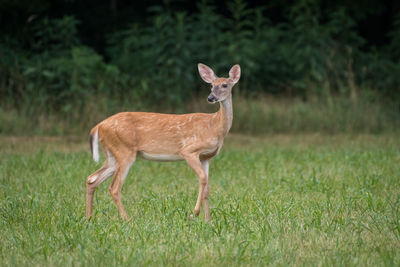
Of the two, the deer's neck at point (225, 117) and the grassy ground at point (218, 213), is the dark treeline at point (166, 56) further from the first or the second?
the deer's neck at point (225, 117)

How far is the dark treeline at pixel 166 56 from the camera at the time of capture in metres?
12.1

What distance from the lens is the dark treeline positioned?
12062mm

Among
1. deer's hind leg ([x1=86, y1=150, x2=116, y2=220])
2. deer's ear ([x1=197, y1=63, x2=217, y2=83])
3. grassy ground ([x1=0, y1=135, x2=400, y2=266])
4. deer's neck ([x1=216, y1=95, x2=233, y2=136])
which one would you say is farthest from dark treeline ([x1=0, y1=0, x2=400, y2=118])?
deer's neck ([x1=216, y1=95, x2=233, y2=136])

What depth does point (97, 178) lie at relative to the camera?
18.3 ft

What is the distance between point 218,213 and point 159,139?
2.98 ft

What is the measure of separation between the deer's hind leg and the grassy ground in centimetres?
18

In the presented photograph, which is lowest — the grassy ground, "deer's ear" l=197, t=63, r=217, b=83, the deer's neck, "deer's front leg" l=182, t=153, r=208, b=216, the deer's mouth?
the grassy ground

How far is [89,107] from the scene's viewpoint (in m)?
11.5

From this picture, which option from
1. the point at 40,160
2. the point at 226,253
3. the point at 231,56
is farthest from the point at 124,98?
the point at 226,253

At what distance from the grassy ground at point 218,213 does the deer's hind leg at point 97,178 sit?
7.0 inches

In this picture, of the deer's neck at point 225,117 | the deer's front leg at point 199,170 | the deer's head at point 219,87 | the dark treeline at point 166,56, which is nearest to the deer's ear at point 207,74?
the deer's head at point 219,87

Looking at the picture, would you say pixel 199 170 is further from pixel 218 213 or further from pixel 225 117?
pixel 225 117

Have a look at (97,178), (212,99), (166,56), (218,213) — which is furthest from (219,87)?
(166,56)

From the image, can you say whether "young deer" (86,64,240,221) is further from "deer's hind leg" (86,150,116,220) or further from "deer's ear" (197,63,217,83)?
"deer's ear" (197,63,217,83)
